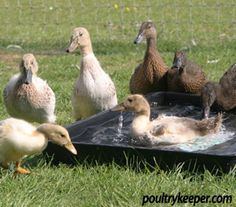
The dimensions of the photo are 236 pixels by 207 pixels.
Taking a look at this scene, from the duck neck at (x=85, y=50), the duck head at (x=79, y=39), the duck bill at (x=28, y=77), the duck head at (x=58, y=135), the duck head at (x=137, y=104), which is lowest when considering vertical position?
the duck head at (x=58, y=135)

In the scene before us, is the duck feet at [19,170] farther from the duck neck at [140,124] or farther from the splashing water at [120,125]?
the splashing water at [120,125]

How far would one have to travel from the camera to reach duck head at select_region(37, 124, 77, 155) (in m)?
→ 4.71

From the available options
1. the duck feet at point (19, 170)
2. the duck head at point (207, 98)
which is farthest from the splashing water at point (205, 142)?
the duck feet at point (19, 170)

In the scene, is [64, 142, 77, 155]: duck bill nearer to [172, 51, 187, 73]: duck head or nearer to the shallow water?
the shallow water

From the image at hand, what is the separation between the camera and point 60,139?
4.73 m

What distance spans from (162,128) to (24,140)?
1067 millimetres

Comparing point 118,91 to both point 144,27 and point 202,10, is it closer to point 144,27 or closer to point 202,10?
point 144,27

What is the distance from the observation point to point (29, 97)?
5.95 metres

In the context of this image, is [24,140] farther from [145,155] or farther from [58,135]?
[145,155]

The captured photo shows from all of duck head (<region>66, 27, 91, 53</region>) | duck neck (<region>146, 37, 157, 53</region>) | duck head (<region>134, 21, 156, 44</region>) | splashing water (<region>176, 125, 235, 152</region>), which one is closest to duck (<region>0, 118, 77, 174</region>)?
splashing water (<region>176, 125, 235, 152</region>)

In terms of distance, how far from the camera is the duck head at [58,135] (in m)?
4.71

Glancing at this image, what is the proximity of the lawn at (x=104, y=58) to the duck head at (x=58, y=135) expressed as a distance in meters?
0.22

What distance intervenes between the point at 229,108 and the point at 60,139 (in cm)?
232

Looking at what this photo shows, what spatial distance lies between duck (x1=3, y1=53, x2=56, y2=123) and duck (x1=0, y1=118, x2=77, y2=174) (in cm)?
118
